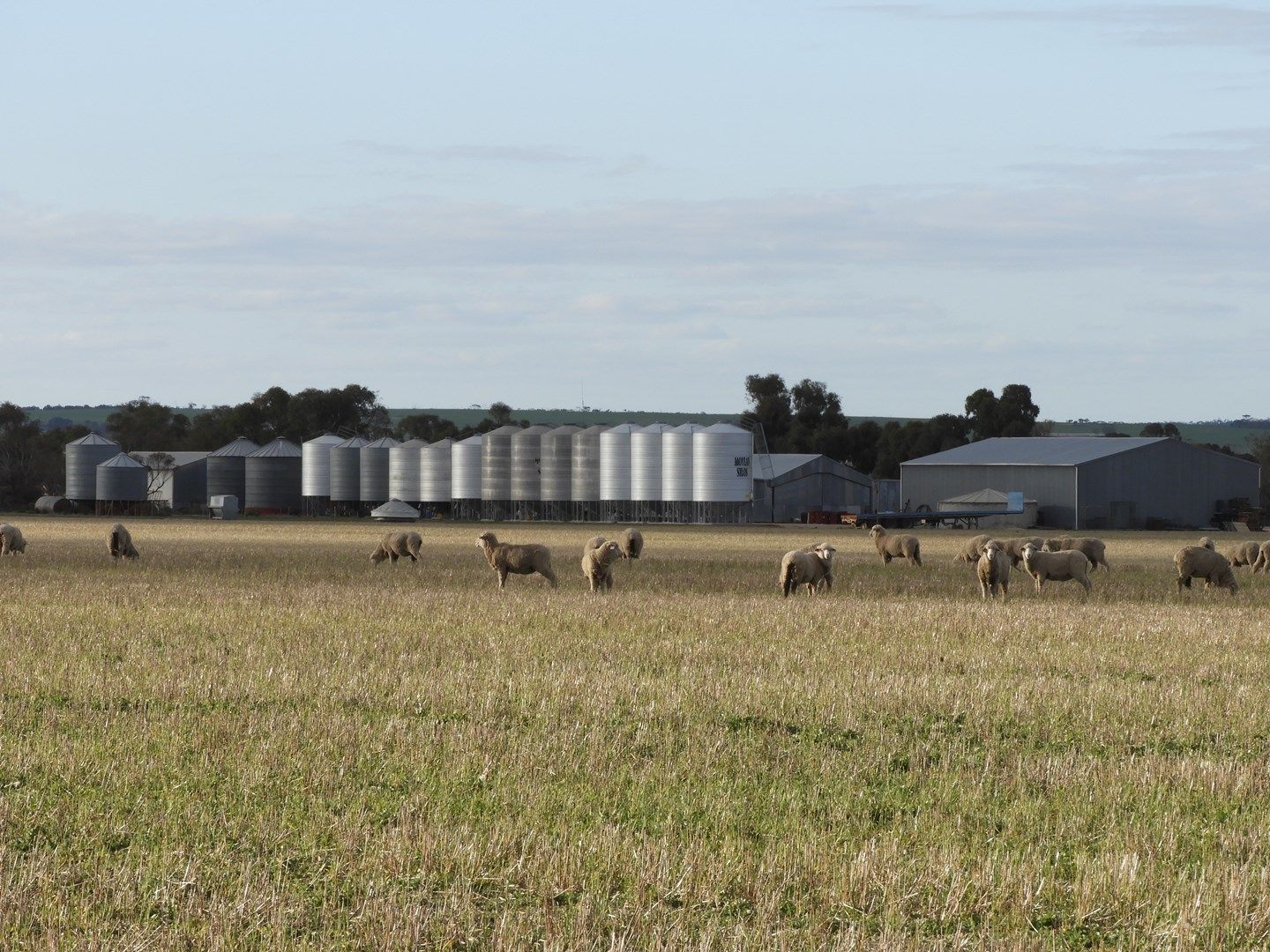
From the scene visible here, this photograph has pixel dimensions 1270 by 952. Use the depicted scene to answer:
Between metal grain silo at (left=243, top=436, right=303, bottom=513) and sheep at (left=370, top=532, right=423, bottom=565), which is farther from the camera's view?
metal grain silo at (left=243, top=436, right=303, bottom=513)

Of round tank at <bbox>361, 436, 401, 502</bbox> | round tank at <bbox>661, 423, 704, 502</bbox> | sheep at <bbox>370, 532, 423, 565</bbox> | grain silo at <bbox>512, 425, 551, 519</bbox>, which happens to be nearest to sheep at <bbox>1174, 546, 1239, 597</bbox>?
sheep at <bbox>370, 532, 423, 565</bbox>

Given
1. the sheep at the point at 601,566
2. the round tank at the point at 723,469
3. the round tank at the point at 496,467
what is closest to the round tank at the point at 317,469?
the round tank at the point at 496,467

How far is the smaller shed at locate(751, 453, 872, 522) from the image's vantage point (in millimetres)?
113562

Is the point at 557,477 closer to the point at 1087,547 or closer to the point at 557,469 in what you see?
the point at 557,469

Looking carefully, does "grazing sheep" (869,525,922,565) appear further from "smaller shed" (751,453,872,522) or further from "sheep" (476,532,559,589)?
"smaller shed" (751,453,872,522)

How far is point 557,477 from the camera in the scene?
114812 millimetres

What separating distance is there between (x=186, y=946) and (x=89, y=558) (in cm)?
3818

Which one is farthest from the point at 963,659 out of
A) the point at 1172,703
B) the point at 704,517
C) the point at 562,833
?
the point at 704,517

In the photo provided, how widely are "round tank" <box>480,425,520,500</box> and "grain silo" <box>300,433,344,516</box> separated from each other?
15.1m

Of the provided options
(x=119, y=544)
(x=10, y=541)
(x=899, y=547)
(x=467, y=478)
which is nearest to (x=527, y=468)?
(x=467, y=478)

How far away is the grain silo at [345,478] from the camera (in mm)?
124750

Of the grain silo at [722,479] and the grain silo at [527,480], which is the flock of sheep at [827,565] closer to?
the grain silo at [722,479]

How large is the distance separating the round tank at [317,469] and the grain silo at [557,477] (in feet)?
67.8

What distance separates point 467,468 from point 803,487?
1001 inches
